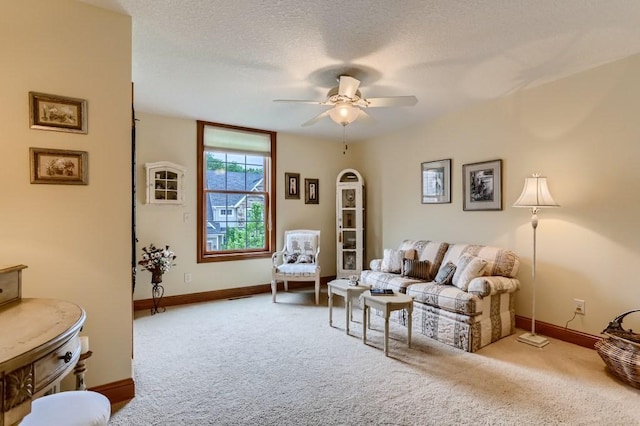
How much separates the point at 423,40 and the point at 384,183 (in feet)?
10.4

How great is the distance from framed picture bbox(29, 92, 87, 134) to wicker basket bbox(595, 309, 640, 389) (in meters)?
4.06

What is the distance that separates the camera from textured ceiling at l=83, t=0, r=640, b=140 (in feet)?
6.98

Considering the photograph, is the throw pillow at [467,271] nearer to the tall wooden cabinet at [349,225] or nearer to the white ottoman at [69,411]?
the tall wooden cabinet at [349,225]

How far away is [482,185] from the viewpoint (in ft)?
13.2

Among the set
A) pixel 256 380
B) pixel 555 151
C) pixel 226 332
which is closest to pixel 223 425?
pixel 256 380

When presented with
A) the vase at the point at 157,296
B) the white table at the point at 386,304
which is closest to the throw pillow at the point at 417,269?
the white table at the point at 386,304

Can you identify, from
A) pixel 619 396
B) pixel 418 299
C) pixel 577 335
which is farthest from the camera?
pixel 418 299

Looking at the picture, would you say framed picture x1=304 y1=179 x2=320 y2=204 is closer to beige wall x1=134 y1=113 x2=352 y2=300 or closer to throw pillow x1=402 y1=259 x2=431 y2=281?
beige wall x1=134 y1=113 x2=352 y2=300

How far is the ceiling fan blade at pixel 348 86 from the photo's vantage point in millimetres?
2783

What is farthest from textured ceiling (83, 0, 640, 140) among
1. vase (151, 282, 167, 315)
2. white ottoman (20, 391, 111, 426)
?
vase (151, 282, 167, 315)

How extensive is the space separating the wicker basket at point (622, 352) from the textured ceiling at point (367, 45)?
2234 millimetres

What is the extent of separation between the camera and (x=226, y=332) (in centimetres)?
350

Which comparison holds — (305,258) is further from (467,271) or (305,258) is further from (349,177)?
(467,271)

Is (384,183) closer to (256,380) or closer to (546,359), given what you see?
(546,359)
